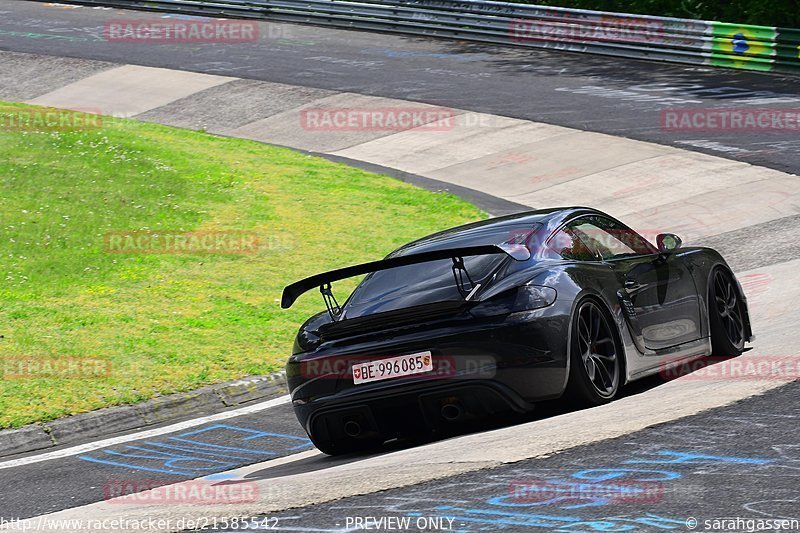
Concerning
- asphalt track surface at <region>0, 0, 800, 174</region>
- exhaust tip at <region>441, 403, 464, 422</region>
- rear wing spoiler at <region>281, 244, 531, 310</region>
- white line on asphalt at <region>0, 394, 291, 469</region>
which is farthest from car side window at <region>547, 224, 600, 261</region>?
asphalt track surface at <region>0, 0, 800, 174</region>

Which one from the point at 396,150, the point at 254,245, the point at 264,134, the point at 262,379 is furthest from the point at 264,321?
the point at 264,134

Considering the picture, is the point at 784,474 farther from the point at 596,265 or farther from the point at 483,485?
the point at 596,265

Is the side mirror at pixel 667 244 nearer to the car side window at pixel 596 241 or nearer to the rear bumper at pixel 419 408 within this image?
the car side window at pixel 596 241

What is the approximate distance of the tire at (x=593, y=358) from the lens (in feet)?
22.5

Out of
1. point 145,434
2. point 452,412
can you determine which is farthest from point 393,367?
point 145,434

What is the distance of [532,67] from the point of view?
88.4 ft

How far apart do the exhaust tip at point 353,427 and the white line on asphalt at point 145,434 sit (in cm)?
235

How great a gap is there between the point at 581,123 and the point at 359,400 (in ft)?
50.5

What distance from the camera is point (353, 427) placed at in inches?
279

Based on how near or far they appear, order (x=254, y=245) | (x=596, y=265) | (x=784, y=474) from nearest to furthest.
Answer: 1. (x=784, y=474)
2. (x=596, y=265)
3. (x=254, y=245)

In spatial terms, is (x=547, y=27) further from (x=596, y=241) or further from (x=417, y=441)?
(x=417, y=441)

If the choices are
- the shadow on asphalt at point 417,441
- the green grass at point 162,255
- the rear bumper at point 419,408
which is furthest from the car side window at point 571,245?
the green grass at point 162,255

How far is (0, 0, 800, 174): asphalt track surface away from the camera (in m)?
21.2

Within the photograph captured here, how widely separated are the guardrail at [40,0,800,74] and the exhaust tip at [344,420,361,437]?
19608mm
